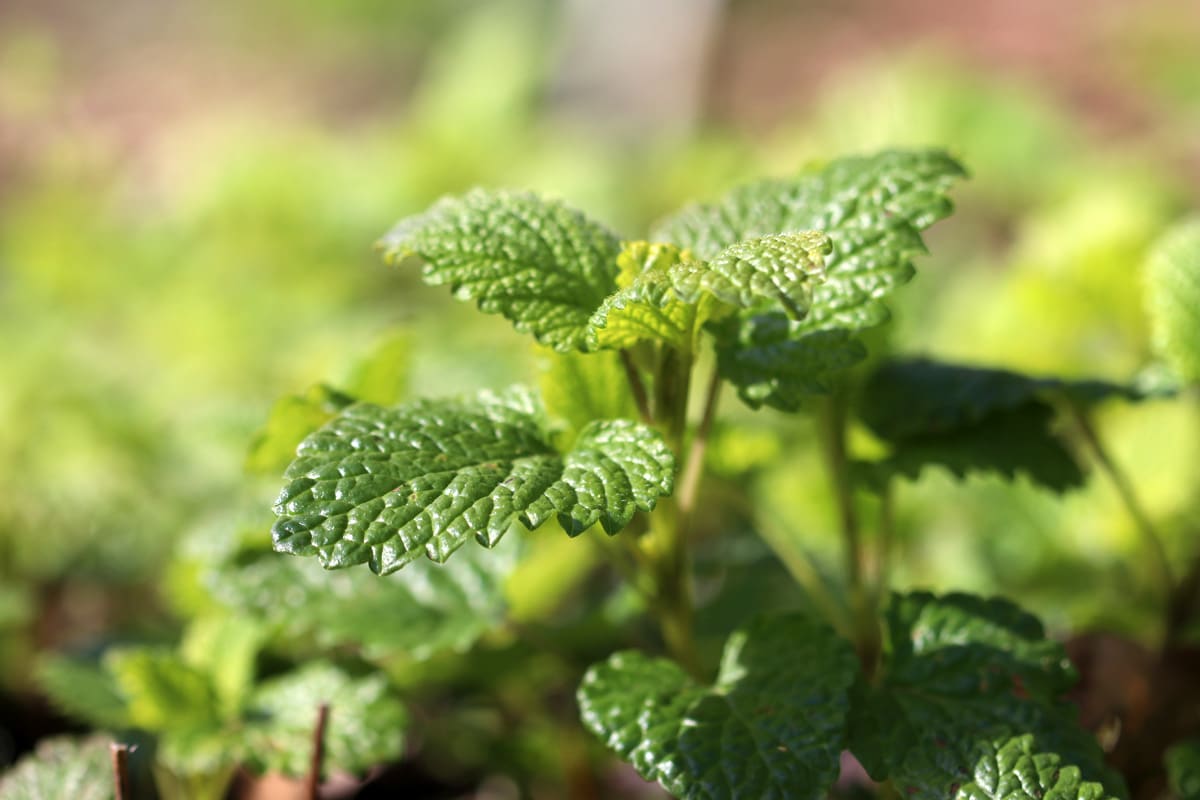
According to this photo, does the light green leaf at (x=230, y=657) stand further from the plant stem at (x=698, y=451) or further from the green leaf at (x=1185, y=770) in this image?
the green leaf at (x=1185, y=770)

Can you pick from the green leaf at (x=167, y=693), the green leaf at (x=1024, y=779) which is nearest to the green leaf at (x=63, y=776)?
the green leaf at (x=167, y=693)

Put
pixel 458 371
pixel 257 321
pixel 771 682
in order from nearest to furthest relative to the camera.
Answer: pixel 771 682 → pixel 458 371 → pixel 257 321

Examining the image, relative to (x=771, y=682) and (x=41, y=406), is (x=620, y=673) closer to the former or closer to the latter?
(x=771, y=682)

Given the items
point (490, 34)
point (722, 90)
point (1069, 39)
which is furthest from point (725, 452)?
point (1069, 39)

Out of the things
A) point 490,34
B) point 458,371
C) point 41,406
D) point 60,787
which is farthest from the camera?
point 490,34

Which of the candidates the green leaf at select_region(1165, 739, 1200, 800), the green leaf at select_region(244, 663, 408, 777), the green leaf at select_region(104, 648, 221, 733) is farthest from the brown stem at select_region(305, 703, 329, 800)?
the green leaf at select_region(1165, 739, 1200, 800)
